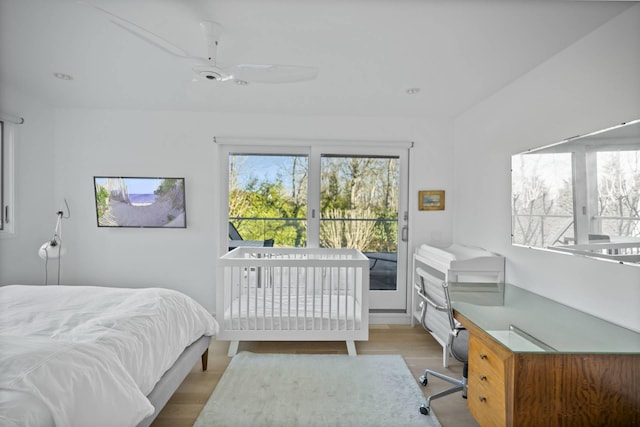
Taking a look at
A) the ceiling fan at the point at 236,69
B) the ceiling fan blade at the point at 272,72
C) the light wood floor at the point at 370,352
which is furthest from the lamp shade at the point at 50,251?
the ceiling fan blade at the point at 272,72

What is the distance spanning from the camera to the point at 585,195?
1718 millimetres

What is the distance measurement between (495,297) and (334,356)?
1.33 metres

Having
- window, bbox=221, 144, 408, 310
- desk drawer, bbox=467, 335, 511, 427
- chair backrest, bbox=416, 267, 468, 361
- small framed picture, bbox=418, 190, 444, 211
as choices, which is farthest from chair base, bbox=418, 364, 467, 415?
small framed picture, bbox=418, 190, 444, 211

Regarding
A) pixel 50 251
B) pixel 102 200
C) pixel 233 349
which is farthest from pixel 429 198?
pixel 50 251

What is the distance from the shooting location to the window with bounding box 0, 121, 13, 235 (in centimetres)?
272

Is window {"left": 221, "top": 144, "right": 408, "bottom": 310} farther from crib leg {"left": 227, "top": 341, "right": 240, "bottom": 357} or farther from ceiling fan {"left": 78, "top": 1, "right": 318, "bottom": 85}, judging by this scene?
ceiling fan {"left": 78, "top": 1, "right": 318, "bottom": 85}

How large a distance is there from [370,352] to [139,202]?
2.74 meters

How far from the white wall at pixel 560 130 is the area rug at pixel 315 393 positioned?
114cm

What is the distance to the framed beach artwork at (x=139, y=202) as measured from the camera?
10.7 ft

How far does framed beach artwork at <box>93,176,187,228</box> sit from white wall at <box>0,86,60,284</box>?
44 centimetres

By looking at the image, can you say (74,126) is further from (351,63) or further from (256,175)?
(351,63)

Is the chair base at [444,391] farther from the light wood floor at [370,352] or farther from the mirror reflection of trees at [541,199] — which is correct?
the mirror reflection of trees at [541,199]

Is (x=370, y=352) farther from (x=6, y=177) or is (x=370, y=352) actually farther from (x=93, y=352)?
(x=6, y=177)

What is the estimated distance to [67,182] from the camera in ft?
10.7
